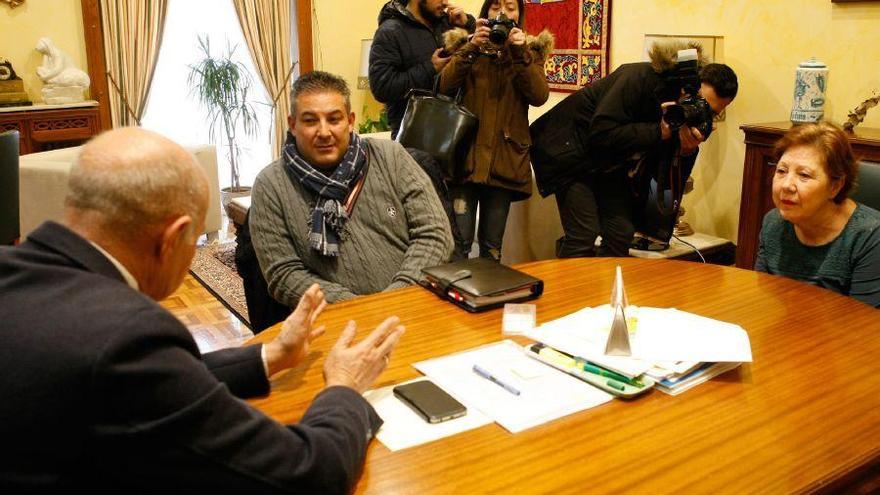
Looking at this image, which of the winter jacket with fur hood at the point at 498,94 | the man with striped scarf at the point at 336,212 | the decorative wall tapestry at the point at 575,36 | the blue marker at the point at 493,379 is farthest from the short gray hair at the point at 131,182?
the decorative wall tapestry at the point at 575,36

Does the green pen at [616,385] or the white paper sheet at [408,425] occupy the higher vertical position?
the green pen at [616,385]

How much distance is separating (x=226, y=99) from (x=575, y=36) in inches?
110

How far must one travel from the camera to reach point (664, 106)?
3.01m

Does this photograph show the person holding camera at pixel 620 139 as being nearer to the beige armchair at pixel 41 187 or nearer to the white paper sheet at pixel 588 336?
the white paper sheet at pixel 588 336

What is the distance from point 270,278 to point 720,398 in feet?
4.17

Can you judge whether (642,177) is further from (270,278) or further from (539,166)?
(270,278)

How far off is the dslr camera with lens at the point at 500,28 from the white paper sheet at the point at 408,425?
2.02 meters

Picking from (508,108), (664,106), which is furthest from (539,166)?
(664,106)

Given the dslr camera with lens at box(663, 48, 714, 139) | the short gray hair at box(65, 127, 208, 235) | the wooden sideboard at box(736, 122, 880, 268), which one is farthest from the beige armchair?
the short gray hair at box(65, 127, 208, 235)

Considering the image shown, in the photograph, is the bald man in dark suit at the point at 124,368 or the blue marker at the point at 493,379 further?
the blue marker at the point at 493,379

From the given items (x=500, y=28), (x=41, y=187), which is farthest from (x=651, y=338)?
(x=41, y=187)

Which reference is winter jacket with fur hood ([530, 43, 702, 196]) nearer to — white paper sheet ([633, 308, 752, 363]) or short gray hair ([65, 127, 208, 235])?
white paper sheet ([633, 308, 752, 363])

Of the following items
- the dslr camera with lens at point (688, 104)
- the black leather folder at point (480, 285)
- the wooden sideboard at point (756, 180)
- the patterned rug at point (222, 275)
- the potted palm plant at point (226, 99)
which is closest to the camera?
the black leather folder at point (480, 285)

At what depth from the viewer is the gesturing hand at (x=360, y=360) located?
4.15 ft
